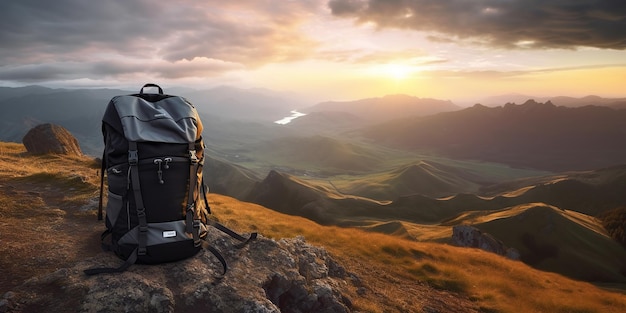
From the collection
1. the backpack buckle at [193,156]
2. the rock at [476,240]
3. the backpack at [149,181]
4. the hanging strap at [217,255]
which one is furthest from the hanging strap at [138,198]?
the rock at [476,240]

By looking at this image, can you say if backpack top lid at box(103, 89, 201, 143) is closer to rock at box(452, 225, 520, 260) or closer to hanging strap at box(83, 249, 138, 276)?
hanging strap at box(83, 249, 138, 276)

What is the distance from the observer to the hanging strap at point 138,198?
301 inches

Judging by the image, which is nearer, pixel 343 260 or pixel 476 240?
pixel 343 260

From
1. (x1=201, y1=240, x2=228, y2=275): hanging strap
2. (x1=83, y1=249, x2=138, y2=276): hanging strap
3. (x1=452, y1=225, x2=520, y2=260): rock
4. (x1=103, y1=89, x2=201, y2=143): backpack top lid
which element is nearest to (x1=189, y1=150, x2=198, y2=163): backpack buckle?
(x1=103, y1=89, x2=201, y2=143): backpack top lid

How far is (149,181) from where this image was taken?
7.86 meters

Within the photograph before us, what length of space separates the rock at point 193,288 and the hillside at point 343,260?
107mm

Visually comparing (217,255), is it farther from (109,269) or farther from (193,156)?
(193,156)

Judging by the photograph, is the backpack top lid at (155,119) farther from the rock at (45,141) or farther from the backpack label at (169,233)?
the rock at (45,141)

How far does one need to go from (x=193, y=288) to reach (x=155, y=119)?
4.55m

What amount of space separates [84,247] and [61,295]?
2495 mm

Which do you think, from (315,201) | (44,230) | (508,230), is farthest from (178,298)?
(315,201)

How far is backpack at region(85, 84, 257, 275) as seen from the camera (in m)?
7.81

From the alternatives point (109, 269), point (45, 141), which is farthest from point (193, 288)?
point (45, 141)

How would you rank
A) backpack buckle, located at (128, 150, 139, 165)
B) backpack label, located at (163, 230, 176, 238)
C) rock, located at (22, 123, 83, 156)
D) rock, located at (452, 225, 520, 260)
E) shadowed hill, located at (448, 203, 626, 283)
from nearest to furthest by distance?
backpack buckle, located at (128, 150, 139, 165), backpack label, located at (163, 230, 176, 238), rock, located at (22, 123, 83, 156), rock, located at (452, 225, 520, 260), shadowed hill, located at (448, 203, 626, 283)
